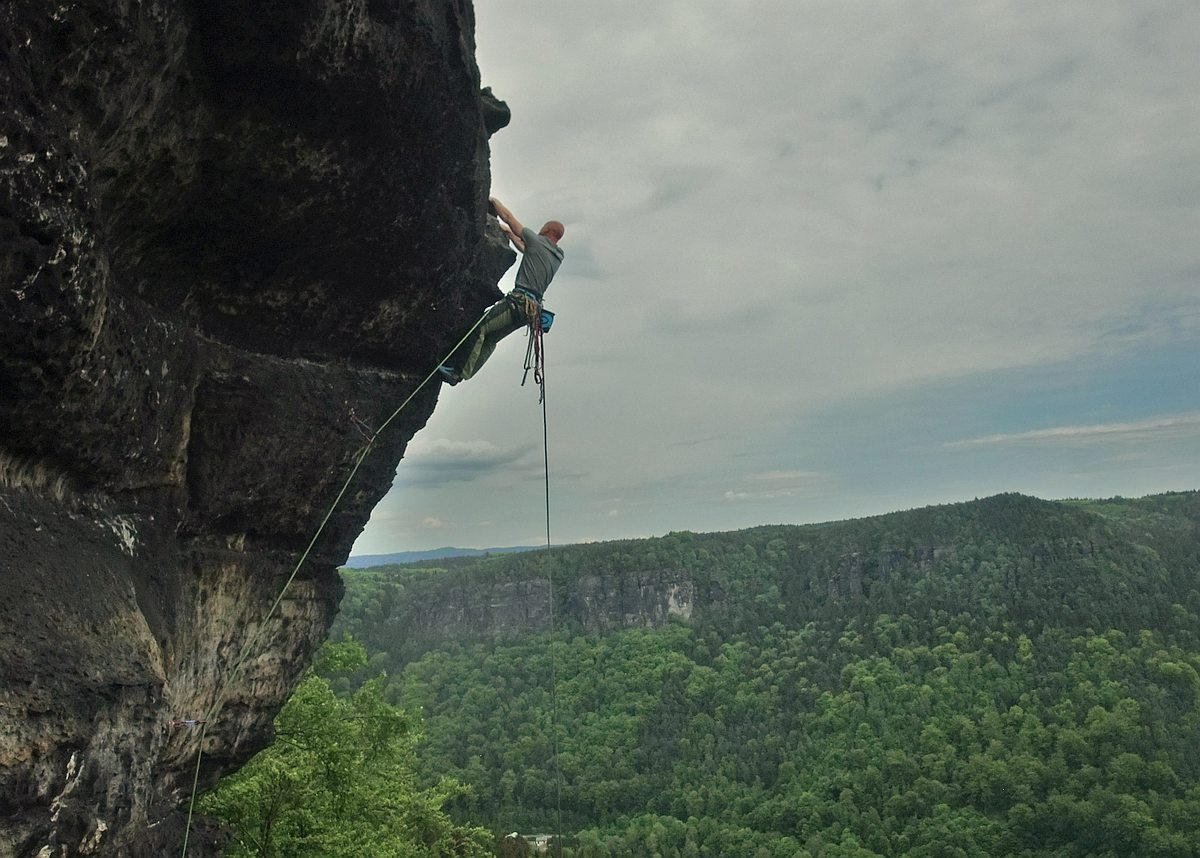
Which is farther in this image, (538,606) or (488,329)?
(538,606)

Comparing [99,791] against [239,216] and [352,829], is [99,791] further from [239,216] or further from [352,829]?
[352,829]

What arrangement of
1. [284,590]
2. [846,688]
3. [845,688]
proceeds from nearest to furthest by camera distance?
[284,590] → [846,688] → [845,688]

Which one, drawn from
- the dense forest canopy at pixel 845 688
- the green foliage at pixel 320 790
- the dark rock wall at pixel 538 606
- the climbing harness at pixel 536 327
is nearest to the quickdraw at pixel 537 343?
the climbing harness at pixel 536 327

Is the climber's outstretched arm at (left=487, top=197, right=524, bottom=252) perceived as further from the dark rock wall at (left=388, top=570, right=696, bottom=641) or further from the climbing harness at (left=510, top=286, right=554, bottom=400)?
the dark rock wall at (left=388, top=570, right=696, bottom=641)

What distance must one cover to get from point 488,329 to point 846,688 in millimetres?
113622

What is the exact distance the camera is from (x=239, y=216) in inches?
222

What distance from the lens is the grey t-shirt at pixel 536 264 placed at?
26.8 ft

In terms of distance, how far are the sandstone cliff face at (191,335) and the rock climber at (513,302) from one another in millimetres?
218

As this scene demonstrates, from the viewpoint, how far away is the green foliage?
11531 millimetres

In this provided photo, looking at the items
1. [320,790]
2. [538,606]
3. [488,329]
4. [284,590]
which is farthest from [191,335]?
[538,606]

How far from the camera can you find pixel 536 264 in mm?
8234

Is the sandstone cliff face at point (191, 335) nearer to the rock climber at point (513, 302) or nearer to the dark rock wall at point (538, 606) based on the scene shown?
the rock climber at point (513, 302)

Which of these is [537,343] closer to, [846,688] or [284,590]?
[284,590]

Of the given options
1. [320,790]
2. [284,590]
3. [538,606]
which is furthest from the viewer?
[538,606]
